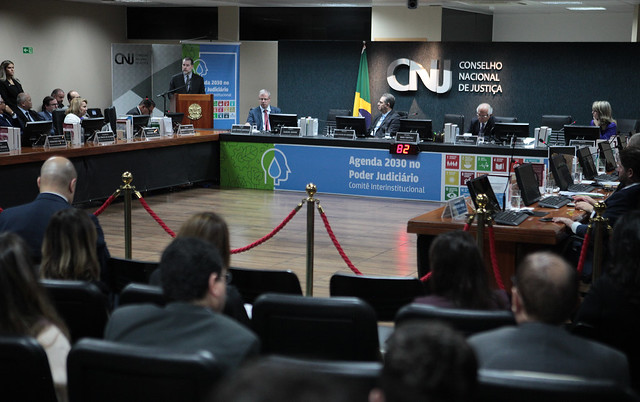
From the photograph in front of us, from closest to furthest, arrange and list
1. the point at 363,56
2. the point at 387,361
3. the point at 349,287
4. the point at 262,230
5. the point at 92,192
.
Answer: the point at 387,361 → the point at 349,287 → the point at 262,230 → the point at 92,192 → the point at 363,56

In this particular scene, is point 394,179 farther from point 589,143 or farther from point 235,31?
point 235,31

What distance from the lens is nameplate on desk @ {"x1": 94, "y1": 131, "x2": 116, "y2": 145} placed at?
9.85 meters

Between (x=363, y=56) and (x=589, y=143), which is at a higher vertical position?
(x=363, y=56)

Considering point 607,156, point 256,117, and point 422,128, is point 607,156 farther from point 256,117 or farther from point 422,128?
point 256,117

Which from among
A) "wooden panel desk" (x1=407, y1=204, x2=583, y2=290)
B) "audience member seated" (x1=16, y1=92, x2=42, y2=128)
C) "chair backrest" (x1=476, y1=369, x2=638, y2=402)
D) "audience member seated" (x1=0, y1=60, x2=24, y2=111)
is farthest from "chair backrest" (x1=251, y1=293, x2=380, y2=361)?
"audience member seated" (x1=0, y1=60, x2=24, y2=111)

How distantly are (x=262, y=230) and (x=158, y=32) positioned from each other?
9.91 m

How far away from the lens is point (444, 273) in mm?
2928

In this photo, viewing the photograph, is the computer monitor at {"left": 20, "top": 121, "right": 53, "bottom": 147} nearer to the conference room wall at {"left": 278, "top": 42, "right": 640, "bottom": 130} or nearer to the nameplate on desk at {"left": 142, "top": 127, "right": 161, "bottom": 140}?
the nameplate on desk at {"left": 142, "top": 127, "right": 161, "bottom": 140}

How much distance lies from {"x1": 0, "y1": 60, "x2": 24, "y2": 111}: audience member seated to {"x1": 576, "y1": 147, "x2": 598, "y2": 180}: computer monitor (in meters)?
9.12

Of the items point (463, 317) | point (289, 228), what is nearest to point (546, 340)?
point (463, 317)

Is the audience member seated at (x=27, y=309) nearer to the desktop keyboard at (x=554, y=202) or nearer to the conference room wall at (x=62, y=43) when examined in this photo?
the desktop keyboard at (x=554, y=202)

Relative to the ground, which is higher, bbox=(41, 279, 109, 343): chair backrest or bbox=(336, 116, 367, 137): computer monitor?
bbox=(336, 116, 367, 137): computer monitor

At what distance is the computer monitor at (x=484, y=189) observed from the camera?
555 cm

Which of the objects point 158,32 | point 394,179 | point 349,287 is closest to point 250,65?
point 158,32
